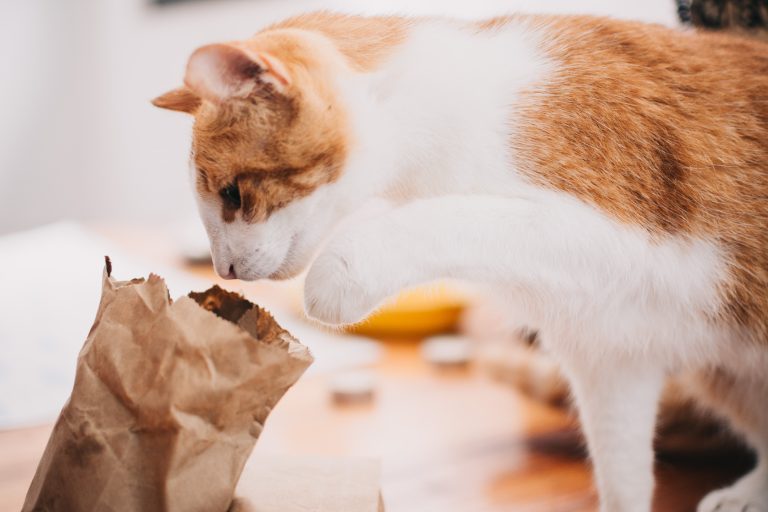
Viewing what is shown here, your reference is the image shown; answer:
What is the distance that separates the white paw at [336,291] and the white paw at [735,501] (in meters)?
0.44

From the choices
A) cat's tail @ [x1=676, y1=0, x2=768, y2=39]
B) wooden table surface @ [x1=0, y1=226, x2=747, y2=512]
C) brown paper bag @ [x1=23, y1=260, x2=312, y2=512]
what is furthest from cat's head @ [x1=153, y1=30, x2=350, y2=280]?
cat's tail @ [x1=676, y1=0, x2=768, y2=39]

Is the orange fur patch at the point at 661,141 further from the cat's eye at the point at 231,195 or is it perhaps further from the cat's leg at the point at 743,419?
the cat's eye at the point at 231,195

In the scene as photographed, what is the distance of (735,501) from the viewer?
77 cm

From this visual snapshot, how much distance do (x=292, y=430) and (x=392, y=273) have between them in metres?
0.46

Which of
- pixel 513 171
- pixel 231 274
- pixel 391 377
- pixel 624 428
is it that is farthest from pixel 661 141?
pixel 391 377

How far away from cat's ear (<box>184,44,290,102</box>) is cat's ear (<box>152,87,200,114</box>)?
10 centimetres

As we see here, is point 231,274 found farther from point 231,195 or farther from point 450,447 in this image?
point 450,447

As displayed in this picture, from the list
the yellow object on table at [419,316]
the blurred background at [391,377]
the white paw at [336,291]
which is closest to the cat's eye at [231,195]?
the white paw at [336,291]

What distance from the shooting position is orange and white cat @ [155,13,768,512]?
0.59m

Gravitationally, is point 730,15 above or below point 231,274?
above

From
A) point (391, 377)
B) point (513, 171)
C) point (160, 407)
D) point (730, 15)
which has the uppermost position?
point (730, 15)

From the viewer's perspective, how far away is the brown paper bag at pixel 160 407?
20.0 inches

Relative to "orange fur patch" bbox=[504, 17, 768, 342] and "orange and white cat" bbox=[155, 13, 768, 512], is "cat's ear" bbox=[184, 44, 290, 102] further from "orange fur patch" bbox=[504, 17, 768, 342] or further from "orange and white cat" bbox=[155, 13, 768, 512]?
"orange fur patch" bbox=[504, 17, 768, 342]

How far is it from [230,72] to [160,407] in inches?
10.7
